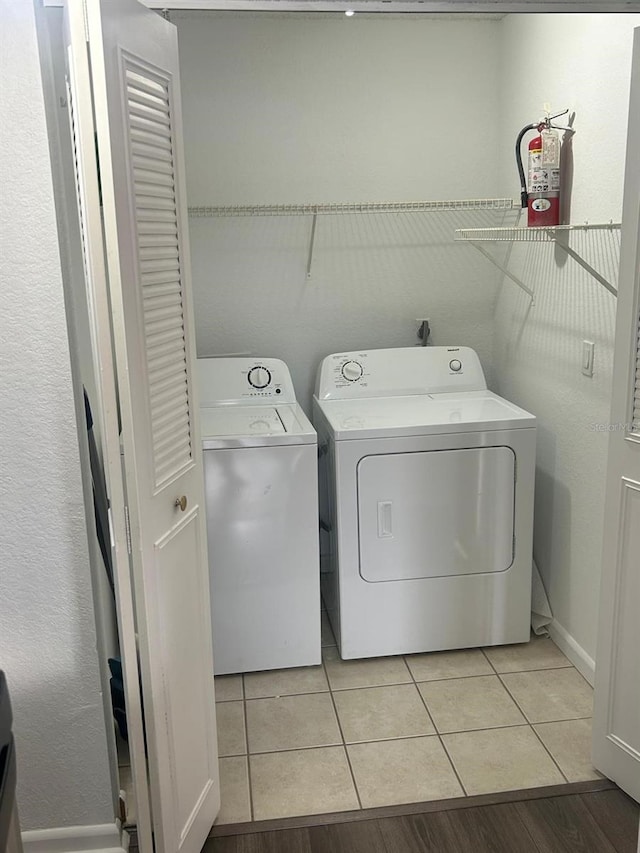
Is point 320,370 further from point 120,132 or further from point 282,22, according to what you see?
point 120,132

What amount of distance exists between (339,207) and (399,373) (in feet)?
2.36

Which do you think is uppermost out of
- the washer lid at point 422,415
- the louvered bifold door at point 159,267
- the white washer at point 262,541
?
the louvered bifold door at point 159,267

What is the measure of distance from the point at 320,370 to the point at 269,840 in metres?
1.83

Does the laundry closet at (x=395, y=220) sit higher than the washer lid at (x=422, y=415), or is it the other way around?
the laundry closet at (x=395, y=220)

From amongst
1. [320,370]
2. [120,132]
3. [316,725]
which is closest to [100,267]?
[120,132]

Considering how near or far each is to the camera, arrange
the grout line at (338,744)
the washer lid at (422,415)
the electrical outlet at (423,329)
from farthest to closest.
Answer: the electrical outlet at (423,329) → the washer lid at (422,415) → the grout line at (338,744)

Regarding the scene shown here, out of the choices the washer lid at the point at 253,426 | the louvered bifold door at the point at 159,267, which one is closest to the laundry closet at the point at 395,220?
the washer lid at the point at 253,426

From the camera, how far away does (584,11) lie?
178cm

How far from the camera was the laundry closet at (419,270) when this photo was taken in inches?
95.9

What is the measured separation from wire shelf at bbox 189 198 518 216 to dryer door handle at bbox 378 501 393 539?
121cm

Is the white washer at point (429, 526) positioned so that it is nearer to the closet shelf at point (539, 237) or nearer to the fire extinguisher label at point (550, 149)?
the closet shelf at point (539, 237)

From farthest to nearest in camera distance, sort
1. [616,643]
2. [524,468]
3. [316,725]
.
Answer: [524,468]
[316,725]
[616,643]

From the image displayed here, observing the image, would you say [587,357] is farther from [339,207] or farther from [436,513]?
[339,207]

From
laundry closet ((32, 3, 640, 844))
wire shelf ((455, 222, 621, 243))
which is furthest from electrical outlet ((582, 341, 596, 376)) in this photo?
wire shelf ((455, 222, 621, 243))
